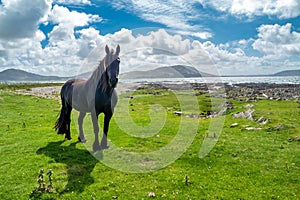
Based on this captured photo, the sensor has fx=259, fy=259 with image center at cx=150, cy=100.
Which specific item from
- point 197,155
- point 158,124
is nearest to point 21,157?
point 197,155

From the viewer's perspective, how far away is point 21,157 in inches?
556

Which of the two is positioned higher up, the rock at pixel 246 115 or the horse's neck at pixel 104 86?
the horse's neck at pixel 104 86

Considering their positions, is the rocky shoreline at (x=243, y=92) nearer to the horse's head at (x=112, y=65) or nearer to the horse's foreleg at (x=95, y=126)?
the horse's foreleg at (x=95, y=126)

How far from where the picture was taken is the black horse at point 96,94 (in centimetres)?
1239

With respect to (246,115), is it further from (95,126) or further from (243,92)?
(243,92)

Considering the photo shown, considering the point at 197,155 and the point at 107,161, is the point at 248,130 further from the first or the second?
the point at 107,161

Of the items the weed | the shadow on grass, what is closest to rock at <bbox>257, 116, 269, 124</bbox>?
the shadow on grass

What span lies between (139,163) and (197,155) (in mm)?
3583

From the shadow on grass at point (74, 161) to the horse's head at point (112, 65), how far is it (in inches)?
167

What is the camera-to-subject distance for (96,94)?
13.9 m

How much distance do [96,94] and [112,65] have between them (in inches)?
97.0

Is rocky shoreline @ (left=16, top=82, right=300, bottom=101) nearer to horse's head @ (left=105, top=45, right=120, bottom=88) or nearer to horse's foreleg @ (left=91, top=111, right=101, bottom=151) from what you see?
horse's foreleg @ (left=91, top=111, right=101, bottom=151)

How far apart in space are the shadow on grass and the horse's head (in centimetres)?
424

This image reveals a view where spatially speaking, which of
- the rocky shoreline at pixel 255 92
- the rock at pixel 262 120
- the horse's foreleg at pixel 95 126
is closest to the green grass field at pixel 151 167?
the horse's foreleg at pixel 95 126
